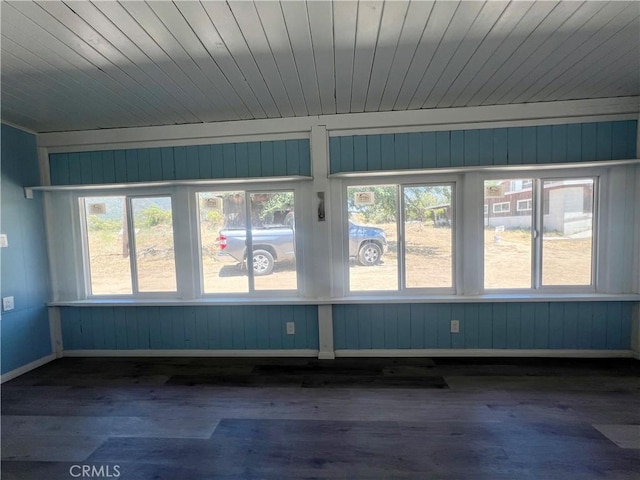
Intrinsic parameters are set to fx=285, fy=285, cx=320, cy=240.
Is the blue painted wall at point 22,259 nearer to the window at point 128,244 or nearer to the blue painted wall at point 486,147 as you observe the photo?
the window at point 128,244

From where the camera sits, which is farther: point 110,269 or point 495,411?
point 110,269

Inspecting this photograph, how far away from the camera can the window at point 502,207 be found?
2746mm

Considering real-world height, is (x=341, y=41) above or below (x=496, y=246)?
above

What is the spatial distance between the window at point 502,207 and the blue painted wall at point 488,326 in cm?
91

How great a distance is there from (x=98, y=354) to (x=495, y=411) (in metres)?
3.74

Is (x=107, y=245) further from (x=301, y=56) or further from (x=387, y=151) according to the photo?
(x=387, y=151)

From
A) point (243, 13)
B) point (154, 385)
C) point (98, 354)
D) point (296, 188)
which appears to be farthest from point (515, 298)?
point (98, 354)

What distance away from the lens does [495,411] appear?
1959 mm

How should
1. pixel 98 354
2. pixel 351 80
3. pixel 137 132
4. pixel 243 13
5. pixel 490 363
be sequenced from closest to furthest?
pixel 243 13, pixel 351 80, pixel 490 363, pixel 137 132, pixel 98 354

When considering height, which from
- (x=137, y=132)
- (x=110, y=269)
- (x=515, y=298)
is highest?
(x=137, y=132)

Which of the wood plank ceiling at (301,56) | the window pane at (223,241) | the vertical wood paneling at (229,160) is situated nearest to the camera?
the wood plank ceiling at (301,56)

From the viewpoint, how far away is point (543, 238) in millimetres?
2768

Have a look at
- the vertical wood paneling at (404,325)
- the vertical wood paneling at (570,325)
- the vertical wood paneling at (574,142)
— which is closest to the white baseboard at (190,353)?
the vertical wood paneling at (404,325)

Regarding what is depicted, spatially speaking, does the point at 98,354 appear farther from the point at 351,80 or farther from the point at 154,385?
the point at 351,80
